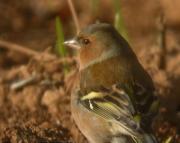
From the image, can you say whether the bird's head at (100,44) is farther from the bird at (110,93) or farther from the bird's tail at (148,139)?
the bird's tail at (148,139)

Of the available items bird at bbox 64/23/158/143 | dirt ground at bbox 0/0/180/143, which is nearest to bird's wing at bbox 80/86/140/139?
bird at bbox 64/23/158/143

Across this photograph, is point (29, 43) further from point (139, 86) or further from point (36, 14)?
point (139, 86)

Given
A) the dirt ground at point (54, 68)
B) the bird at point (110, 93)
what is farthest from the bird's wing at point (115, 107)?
the dirt ground at point (54, 68)

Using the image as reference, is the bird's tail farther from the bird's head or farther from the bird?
the bird's head

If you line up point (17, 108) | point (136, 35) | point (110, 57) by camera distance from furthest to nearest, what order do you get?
point (136, 35)
point (17, 108)
point (110, 57)

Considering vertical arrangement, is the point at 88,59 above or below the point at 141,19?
above

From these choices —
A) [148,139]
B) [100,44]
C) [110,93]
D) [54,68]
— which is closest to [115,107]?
[110,93]

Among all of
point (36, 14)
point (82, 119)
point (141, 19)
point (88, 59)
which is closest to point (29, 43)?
point (36, 14)
